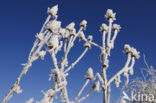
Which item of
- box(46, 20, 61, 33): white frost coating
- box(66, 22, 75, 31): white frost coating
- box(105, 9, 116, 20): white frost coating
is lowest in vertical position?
box(46, 20, 61, 33): white frost coating

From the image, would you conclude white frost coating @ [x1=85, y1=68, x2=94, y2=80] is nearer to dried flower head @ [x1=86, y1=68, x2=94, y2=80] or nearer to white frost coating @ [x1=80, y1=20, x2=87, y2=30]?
dried flower head @ [x1=86, y1=68, x2=94, y2=80]

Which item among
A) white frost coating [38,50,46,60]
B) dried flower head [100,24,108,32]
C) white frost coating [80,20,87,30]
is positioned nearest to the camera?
white frost coating [38,50,46,60]

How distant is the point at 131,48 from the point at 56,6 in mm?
792

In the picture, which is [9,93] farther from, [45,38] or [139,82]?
[139,82]

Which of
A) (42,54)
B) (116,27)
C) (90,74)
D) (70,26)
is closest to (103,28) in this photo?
(116,27)

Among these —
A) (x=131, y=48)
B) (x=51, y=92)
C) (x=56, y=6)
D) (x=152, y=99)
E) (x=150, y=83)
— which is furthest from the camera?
(x=150, y=83)

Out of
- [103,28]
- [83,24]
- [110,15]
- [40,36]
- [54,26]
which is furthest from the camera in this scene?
[83,24]

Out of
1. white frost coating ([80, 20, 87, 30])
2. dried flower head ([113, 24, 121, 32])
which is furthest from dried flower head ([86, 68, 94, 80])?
white frost coating ([80, 20, 87, 30])

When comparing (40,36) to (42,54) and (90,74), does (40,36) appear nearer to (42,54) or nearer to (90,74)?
(42,54)

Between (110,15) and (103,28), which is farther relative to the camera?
(110,15)

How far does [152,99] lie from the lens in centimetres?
392

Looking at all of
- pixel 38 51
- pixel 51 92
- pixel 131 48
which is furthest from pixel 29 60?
pixel 131 48

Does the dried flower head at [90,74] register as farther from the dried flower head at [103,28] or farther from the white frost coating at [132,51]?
the dried flower head at [103,28]

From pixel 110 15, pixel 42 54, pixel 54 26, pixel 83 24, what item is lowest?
pixel 42 54
